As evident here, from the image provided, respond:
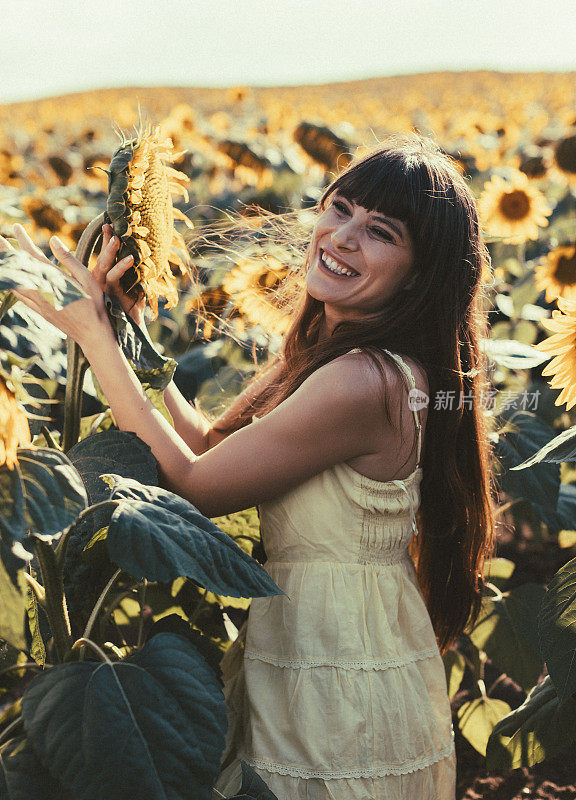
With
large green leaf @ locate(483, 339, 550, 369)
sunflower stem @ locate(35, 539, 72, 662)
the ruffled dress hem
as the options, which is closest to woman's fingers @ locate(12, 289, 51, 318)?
sunflower stem @ locate(35, 539, 72, 662)

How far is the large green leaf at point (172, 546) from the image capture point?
698mm

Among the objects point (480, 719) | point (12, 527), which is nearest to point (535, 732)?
point (480, 719)

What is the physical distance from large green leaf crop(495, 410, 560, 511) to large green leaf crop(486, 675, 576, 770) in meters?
0.35

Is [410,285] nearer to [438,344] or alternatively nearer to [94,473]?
[438,344]

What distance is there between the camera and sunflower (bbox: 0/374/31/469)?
0.66 metres

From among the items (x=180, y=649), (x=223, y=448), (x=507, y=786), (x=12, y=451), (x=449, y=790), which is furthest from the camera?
(x=507, y=786)

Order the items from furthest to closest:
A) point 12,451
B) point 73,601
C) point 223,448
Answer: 1. point 223,448
2. point 73,601
3. point 12,451

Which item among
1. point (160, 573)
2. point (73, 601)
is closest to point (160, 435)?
point (73, 601)

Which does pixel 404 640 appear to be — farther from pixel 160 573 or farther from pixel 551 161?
pixel 551 161

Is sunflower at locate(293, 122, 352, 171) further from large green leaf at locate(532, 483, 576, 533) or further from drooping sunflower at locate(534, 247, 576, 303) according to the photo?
large green leaf at locate(532, 483, 576, 533)

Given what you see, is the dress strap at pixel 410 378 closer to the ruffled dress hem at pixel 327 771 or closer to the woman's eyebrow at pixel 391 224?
the woman's eyebrow at pixel 391 224

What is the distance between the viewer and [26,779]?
0.73 m

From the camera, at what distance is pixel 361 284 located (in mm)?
1169

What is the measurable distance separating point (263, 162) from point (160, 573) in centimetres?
295
